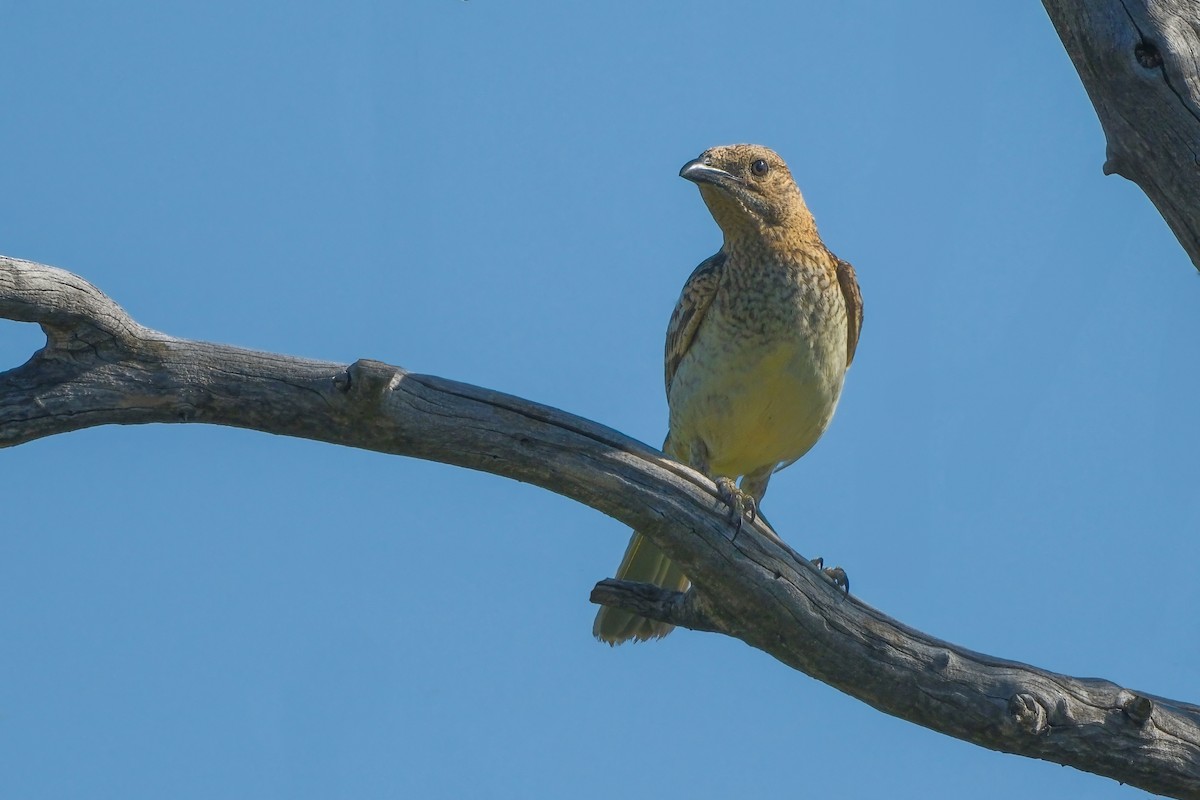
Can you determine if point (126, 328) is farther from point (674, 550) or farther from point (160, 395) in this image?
point (674, 550)

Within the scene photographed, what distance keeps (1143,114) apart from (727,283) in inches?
96.8

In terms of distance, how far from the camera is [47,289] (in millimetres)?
4609

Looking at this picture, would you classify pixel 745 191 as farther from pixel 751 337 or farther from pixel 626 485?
pixel 626 485

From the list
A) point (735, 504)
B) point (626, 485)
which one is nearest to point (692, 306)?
point (735, 504)

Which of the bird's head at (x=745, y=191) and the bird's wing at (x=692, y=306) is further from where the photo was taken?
the bird's wing at (x=692, y=306)

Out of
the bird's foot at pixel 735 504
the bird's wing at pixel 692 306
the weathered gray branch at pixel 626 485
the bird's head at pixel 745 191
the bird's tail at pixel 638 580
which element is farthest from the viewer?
the bird's wing at pixel 692 306

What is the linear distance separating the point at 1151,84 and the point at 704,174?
2.43 metres

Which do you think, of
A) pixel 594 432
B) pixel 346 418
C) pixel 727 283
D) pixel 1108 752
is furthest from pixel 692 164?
pixel 1108 752

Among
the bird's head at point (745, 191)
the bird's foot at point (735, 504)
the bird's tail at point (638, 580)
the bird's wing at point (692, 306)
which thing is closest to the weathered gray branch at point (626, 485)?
the bird's foot at point (735, 504)

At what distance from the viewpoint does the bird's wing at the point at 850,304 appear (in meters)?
7.44

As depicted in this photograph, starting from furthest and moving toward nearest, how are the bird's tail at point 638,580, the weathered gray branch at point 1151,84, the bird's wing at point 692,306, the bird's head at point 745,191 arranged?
the bird's wing at point 692,306 → the bird's head at point 745,191 → the bird's tail at point 638,580 → the weathered gray branch at point 1151,84

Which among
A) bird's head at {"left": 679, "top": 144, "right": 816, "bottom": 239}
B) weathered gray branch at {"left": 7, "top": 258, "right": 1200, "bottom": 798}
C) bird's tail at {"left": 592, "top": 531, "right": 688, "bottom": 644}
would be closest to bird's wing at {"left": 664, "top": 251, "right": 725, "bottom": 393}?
bird's head at {"left": 679, "top": 144, "right": 816, "bottom": 239}

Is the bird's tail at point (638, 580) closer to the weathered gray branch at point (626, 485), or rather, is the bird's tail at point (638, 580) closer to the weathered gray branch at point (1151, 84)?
the weathered gray branch at point (626, 485)

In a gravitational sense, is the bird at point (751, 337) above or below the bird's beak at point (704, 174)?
below
